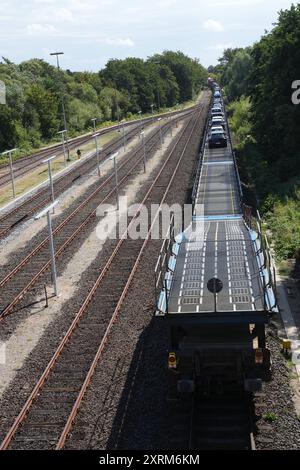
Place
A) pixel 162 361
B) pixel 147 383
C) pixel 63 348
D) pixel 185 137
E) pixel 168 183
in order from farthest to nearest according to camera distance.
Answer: pixel 185 137 → pixel 168 183 → pixel 63 348 → pixel 162 361 → pixel 147 383

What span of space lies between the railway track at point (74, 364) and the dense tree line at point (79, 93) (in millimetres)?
45587

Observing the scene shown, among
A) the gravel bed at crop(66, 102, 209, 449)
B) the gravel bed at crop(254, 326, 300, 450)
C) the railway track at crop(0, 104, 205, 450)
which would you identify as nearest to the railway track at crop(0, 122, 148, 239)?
the railway track at crop(0, 104, 205, 450)

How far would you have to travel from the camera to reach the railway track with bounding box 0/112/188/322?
20.4 meters

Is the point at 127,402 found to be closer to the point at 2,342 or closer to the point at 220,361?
the point at 220,361

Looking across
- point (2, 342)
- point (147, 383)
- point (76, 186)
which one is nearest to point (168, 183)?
point (76, 186)

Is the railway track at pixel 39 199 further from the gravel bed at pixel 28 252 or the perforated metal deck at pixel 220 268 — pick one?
the perforated metal deck at pixel 220 268

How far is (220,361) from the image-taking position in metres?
12.2

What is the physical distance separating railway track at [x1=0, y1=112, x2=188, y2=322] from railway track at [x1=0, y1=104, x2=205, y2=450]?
2.55 m

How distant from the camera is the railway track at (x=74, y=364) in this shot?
482 inches

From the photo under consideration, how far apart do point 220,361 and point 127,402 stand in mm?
2494

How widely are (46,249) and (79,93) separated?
7428 cm

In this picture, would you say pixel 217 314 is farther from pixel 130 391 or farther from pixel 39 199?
pixel 39 199

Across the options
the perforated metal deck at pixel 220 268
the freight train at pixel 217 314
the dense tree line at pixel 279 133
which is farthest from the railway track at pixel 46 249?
the dense tree line at pixel 279 133

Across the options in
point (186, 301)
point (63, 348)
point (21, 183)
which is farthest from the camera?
point (21, 183)
